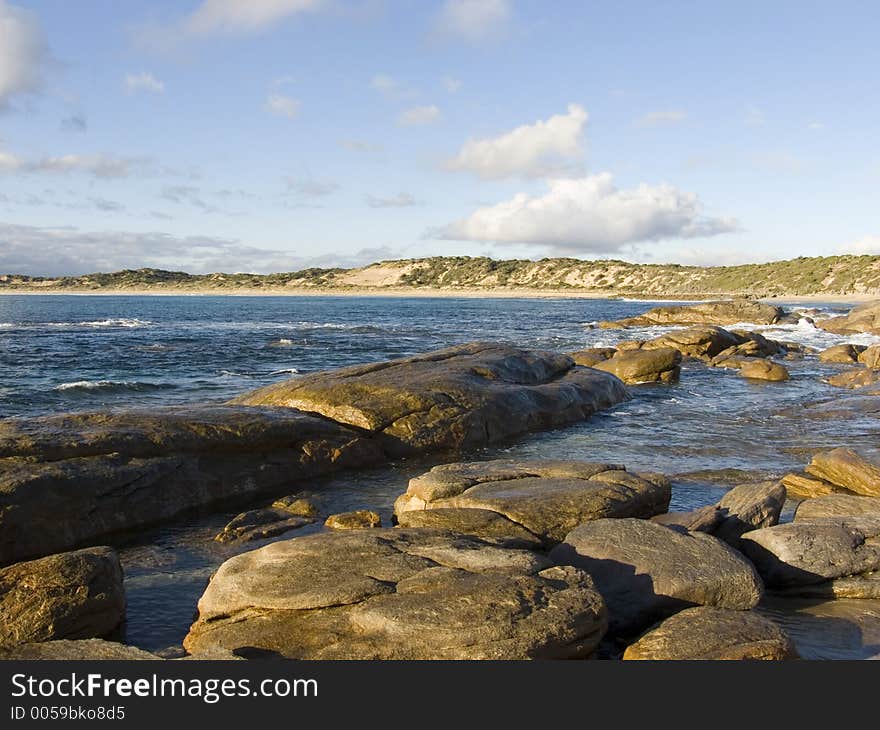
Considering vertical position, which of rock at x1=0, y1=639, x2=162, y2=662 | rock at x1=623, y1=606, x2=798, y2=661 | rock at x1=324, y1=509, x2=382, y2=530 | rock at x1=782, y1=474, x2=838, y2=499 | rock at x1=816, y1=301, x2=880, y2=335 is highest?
rock at x1=816, y1=301, x2=880, y2=335

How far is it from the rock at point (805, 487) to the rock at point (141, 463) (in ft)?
26.5

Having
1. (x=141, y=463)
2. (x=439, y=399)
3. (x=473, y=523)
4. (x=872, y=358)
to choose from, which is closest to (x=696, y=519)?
(x=473, y=523)

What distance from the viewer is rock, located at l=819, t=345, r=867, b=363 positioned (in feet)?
119

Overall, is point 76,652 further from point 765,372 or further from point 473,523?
point 765,372

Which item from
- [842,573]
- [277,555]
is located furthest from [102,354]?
[842,573]

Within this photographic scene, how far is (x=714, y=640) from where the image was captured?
680cm

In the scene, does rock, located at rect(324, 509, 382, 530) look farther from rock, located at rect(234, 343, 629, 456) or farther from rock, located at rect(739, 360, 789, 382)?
rock, located at rect(739, 360, 789, 382)

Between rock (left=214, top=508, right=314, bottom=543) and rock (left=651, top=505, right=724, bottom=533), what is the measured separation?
559 centimetres

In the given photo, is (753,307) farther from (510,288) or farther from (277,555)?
(510,288)

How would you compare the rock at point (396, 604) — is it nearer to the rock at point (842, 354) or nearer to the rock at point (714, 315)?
the rock at point (842, 354)

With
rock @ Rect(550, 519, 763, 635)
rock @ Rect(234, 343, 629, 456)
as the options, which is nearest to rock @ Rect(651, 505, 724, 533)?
rock @ Rect(550, 519, 763, 635)

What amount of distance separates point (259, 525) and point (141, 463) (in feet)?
7.95

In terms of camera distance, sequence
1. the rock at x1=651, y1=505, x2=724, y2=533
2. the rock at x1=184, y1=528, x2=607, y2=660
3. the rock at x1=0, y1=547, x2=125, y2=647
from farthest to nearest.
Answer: the rock at x1=651, y1=505, x2=724, y2=533
the rock at x1=0, y1=547, x2=125, y2=647
the rock at x1=184, y1=528, x2=607, y2=660

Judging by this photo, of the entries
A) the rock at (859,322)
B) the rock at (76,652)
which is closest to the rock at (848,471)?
the rock at (76,652)
